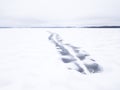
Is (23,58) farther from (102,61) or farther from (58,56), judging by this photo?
(102,61)

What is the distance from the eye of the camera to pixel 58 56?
282 cm

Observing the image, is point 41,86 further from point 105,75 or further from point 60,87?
point 105,75

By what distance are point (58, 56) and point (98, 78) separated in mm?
1066

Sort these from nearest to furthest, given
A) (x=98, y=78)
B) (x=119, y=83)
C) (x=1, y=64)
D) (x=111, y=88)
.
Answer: (x=111, y=88), (x=119, y=83), (x=98, y=78), (x=1, y=64)

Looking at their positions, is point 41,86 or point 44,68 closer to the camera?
point 41,86

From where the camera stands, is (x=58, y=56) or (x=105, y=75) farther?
(x=58, y=56)

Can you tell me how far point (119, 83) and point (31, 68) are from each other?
970 millimetres

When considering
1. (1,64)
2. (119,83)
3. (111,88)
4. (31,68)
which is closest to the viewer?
(111,88)

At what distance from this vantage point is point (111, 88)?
5.26 feet

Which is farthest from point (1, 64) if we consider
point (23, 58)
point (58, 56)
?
point (58, 56)

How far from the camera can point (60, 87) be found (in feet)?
5.33

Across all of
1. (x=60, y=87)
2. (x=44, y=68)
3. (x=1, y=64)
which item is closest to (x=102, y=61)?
(x=44, y=68)

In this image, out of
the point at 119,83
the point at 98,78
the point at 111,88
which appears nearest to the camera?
the point at 111,88

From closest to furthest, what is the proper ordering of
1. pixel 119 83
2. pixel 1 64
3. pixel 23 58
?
pixel 119 83
pixel 1 64
pixel 23 58
